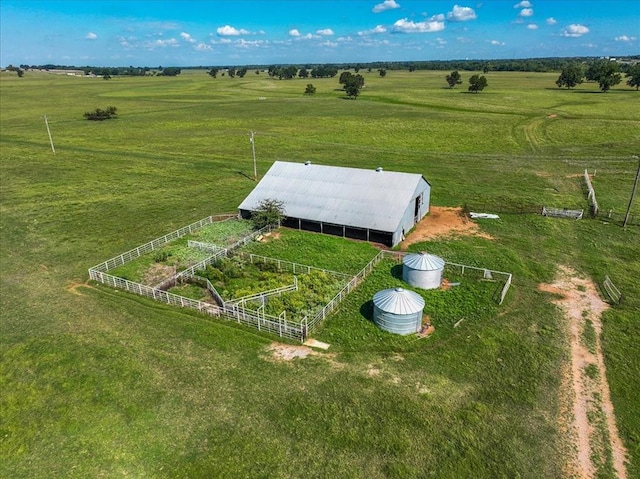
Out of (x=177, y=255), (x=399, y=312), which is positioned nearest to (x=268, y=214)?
(x=177, y=255)

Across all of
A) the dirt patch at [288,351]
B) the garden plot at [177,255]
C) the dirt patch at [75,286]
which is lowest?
the dirt patch at [75,286]

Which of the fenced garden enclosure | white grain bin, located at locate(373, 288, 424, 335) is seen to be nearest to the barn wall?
the fenced garden enclosure

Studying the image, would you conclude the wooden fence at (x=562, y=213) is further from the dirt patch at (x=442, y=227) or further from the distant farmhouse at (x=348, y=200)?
the distant farmhouse at (x=348, y=200)

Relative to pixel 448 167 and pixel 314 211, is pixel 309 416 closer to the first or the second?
pixel 314 211

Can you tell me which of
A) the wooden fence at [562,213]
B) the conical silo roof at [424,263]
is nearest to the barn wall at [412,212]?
the conical silo roof at [424,263]

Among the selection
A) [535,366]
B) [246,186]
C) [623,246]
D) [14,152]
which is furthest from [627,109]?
[14,152]

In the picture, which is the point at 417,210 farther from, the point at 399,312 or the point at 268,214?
the point at 399,312

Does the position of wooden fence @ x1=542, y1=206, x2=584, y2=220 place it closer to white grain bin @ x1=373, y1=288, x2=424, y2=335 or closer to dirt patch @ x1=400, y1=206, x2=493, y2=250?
dirt patch @ x1=400, y1=206, x2=493, y2=250
